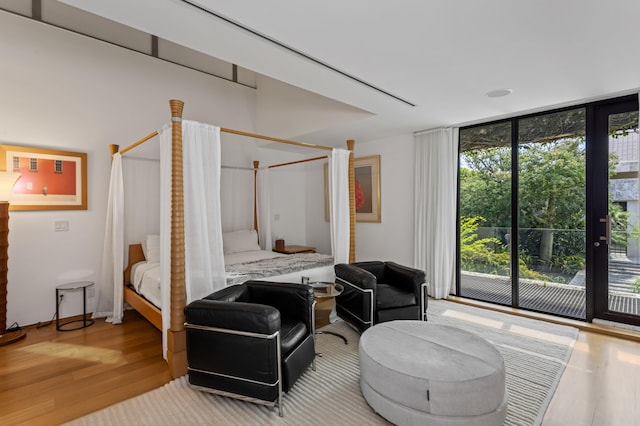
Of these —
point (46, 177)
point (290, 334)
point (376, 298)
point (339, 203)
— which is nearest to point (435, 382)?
point (290, 334)

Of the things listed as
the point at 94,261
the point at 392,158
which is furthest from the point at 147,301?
the point at 392,158

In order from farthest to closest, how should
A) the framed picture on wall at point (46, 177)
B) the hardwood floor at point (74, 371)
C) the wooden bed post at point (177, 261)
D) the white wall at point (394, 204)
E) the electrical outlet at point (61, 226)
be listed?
the white wall at point (394, 204)
the electrical outlet at point (61, 226)
the framed picture on wall at point (46, 177)
the wooden bed post at point (177, 261)
the hardwood floor at point (74, 371)

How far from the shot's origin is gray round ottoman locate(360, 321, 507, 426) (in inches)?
71.8

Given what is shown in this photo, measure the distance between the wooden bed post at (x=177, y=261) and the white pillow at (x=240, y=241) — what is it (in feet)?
7.05

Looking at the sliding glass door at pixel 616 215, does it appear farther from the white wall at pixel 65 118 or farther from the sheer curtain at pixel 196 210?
the white wall at pixel 65 118

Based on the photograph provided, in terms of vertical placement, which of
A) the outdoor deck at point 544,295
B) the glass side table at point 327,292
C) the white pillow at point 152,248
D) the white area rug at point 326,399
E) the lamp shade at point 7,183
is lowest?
the white area rug at point 326,399

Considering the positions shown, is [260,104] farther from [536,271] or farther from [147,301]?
[536,271]

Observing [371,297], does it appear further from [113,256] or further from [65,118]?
[65,118]

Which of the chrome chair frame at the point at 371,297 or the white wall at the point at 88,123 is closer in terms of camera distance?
the chrome chair frame at the point at 371,297

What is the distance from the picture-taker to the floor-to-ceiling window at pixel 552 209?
341cm

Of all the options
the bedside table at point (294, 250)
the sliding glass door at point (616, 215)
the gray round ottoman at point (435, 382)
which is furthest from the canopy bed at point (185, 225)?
the sliding glass door at point (616, 215)

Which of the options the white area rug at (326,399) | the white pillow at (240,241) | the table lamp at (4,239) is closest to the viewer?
the white area rug at (326,399)

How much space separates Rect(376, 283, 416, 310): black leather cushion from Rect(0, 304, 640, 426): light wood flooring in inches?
51.6

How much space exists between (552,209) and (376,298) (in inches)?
98.4
